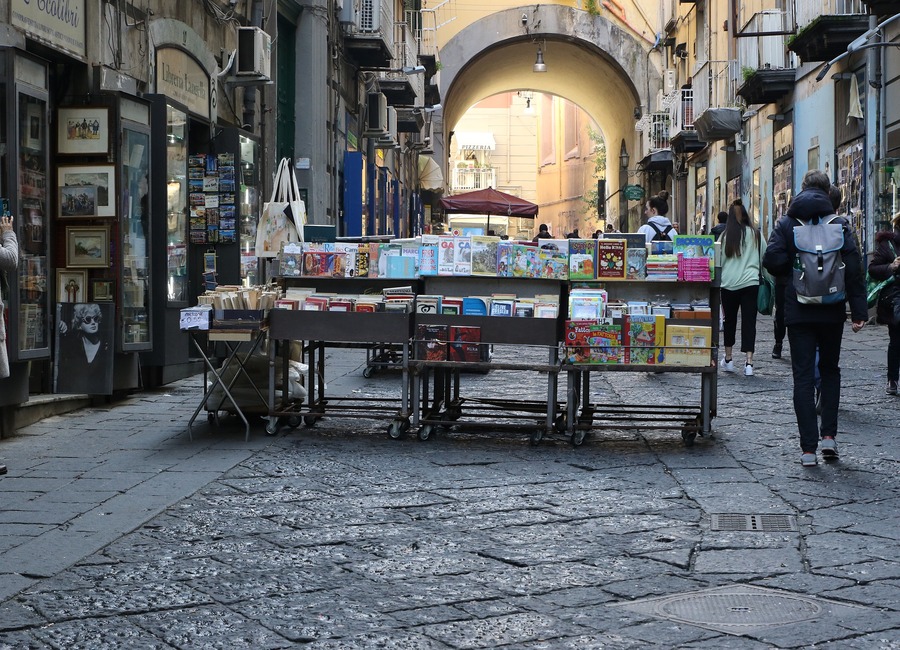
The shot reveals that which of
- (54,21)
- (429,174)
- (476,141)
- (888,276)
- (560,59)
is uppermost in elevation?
(476,141)

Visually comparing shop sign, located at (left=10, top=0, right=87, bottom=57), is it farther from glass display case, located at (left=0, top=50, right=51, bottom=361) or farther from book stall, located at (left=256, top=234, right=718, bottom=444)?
book stall, located at (left=256, top=234, right=718, bottom=444)

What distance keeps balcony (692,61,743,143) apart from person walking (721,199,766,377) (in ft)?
45.4

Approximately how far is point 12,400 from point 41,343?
2.04 ft

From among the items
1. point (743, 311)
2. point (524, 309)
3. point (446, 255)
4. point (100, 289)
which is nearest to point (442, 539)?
point (524, 309)

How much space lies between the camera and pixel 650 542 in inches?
204

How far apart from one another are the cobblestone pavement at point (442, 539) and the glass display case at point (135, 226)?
60.2 inches

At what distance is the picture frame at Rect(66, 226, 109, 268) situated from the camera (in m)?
9.52

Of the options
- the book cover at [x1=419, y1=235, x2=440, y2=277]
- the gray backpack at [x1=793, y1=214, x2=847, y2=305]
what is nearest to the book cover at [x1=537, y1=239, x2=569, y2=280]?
the book cover at [x1=419, y1=235, x2=440, y2=277]

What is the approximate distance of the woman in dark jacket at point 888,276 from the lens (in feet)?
31.8

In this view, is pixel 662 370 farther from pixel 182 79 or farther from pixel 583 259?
pixel 182 79

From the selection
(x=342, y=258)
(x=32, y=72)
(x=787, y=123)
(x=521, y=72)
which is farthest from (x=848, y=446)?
(x=521, y=72)

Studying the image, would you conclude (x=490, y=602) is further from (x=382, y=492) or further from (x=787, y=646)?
(x=382, y=492)

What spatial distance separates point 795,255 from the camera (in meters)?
7.09

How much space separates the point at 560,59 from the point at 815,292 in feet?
101
